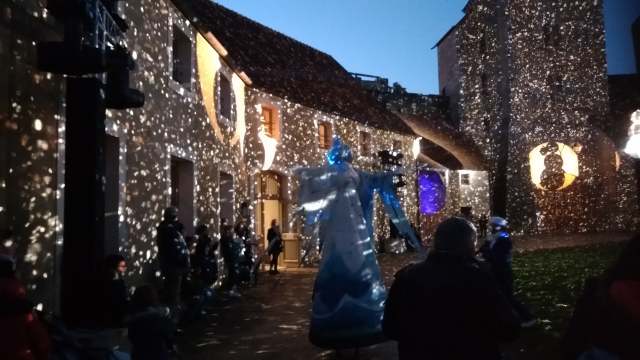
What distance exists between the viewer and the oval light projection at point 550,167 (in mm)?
31703

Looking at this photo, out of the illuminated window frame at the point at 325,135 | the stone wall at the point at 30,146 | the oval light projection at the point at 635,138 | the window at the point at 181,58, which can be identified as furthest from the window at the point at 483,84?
the stone wall at the point at 30,146

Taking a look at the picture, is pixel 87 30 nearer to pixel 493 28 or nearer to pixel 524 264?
pixel 524 264

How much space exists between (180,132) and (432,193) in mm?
20014

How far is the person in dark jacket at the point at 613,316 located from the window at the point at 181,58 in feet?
31.8

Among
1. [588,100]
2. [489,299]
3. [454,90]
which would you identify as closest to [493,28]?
[454,90]

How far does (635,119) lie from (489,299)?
10.3m

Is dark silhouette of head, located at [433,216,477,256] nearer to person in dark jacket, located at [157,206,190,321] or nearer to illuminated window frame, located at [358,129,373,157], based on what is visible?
person in dark jacket, located at [157,206,190,321]

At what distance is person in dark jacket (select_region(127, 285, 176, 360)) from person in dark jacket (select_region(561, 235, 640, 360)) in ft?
10.5

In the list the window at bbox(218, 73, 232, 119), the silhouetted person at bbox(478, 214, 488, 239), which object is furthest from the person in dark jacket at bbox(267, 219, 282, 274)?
the silhouetted person at bbox(478, 214, 488, 239)

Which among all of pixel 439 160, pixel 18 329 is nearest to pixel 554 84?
pixel 439 160

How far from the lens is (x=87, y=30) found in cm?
502

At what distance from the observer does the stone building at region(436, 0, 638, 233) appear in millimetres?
31766

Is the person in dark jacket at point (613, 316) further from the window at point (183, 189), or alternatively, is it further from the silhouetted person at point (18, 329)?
the window at point (183, 189)

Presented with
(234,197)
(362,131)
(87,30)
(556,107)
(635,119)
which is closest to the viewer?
(87,30)
